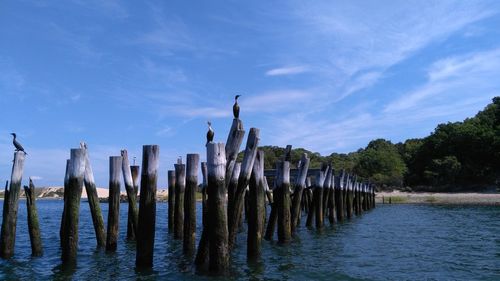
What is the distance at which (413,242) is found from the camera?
18531mm

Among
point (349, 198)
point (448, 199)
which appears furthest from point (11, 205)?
point (448, 199)

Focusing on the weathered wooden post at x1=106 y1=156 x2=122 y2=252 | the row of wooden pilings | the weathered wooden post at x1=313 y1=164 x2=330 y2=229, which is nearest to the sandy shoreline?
the weathered wooden post at x1=313 y1=164 x2=330 y2=229

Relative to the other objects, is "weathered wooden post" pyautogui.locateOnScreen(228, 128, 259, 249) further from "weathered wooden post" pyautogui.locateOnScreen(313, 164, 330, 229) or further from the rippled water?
"weathered wooden post" pyautogui.locateOnScreen(313, 164, 330, 229)

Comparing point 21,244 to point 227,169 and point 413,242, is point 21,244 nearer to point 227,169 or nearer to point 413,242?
point 227,169

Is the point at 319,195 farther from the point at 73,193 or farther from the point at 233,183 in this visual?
the point at 73,193

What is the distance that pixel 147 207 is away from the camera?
37.7 feet

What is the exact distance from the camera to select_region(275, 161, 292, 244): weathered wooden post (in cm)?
1559

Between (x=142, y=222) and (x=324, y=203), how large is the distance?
14.4m

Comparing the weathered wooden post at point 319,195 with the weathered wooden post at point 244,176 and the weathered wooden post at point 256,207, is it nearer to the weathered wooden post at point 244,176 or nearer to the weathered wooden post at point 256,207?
the weathered wooden post at point 256,207

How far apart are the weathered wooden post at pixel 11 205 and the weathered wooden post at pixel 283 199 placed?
24.7 ft

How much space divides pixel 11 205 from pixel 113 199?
2681 mm

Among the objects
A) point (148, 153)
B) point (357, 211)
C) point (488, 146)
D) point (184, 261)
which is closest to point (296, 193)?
point (184, 261)

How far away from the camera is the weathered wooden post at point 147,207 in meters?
11.5

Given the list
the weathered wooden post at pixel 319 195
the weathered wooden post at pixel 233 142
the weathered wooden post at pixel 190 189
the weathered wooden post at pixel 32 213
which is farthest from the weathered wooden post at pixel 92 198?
the weathered wooden post at pixel 319 195
